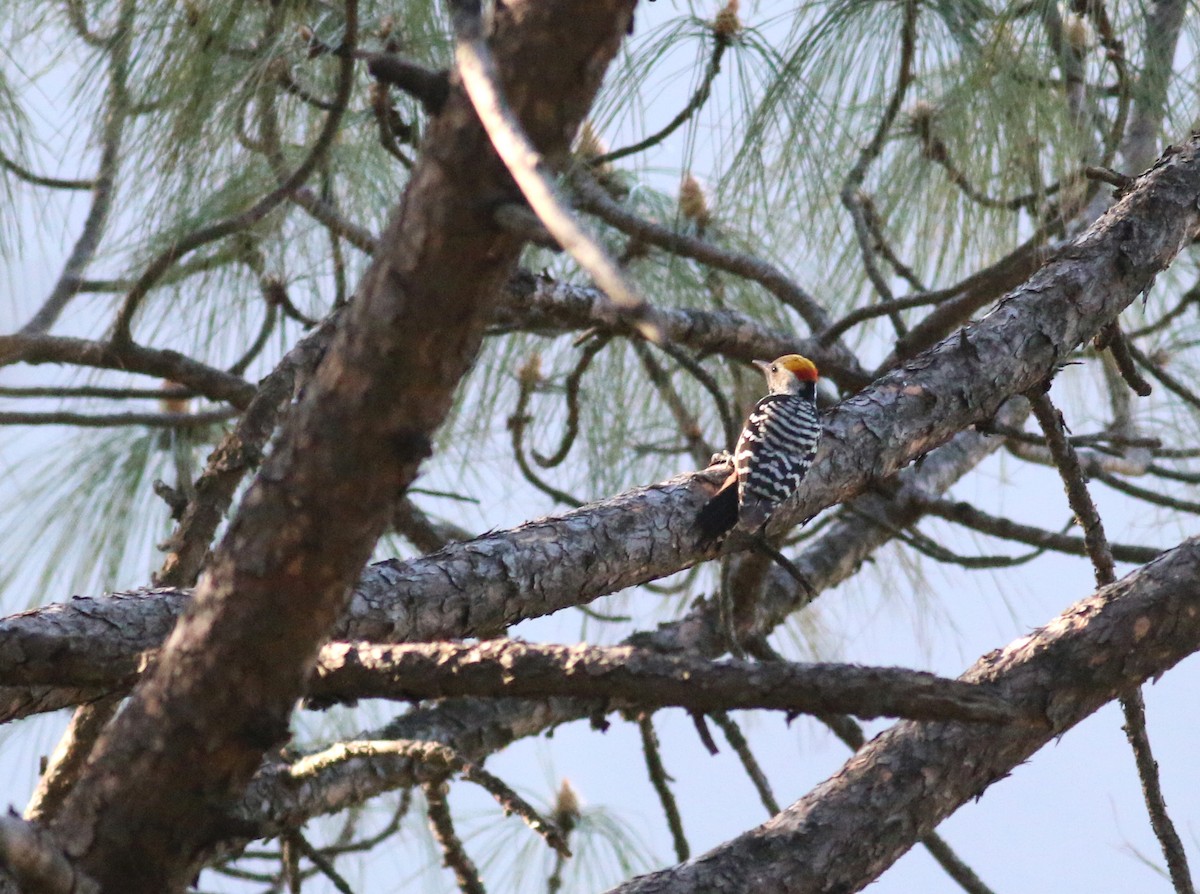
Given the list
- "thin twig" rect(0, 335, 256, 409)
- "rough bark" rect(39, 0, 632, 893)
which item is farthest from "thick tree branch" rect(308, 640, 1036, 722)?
"thin twig" rect(0, 335, 256, 409)

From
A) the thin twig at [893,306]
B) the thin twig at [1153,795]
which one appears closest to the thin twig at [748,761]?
the thin twig at [1153,795]

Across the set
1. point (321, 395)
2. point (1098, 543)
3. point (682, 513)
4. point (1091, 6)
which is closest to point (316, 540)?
point (321, 395)

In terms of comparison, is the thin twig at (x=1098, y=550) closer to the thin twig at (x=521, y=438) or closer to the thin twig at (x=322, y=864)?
the thin twig at (x=322, y=864)

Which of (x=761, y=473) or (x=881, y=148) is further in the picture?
(x=881, y=148)

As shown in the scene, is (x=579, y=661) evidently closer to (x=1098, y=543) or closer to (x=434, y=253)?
(x=434, y=253)

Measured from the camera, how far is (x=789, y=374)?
7.89 feet

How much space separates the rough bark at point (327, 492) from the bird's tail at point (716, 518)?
2.43ft

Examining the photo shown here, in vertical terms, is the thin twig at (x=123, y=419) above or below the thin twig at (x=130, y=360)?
above

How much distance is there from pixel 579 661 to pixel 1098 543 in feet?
3.25

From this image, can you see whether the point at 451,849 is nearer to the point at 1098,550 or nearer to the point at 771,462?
the point at 771,462

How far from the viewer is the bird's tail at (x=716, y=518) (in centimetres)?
142

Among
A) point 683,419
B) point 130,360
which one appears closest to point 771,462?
point 130,360

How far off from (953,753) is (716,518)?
403 mm

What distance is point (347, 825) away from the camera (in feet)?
8.60
